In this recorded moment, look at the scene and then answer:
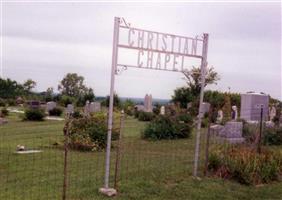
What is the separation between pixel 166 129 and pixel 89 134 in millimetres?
3285

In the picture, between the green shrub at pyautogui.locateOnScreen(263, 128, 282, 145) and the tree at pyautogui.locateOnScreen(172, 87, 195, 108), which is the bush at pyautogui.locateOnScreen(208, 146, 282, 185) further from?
the tree at pyautogui.locateOnScreen(172, 87, 195, 108)

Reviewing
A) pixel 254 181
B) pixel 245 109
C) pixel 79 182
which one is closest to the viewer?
pixel 79 182

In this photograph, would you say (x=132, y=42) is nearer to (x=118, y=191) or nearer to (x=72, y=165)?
(x=118, y=191)

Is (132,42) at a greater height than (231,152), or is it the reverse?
(132,42)

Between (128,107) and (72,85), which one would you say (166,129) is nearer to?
(128,107)

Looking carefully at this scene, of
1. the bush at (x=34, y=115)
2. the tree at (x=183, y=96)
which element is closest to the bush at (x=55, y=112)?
the bush at (x=34, y=115)

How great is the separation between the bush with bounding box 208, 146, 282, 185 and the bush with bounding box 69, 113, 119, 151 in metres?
4.42

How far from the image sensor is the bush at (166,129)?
15.9 m

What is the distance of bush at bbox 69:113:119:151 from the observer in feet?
43.4

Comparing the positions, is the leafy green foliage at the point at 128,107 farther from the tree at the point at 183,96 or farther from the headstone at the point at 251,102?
the headstone at the point at 251,102

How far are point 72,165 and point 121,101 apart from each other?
27.7 metres

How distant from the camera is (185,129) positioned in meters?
16.5

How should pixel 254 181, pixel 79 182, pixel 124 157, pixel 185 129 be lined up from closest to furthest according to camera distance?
pixel 79 182
pixel 254 181
pixel 124 157
pixel 185 129

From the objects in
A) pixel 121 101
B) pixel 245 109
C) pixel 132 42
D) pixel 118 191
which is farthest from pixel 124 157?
pixel 121 101
